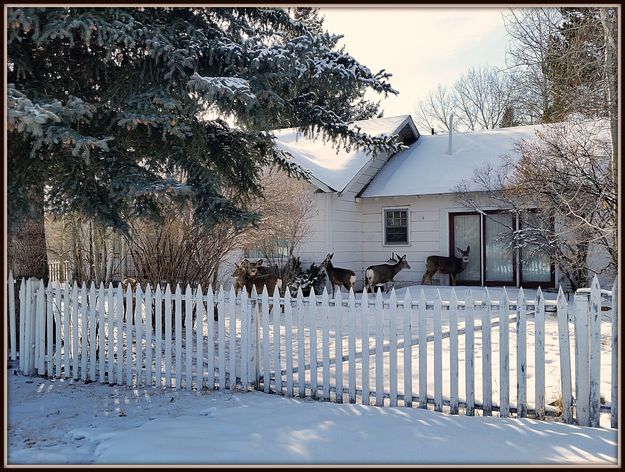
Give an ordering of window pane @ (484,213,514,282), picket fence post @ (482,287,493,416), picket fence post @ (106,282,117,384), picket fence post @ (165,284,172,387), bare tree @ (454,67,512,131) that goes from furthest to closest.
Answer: bare tree @ (454,67,512,131) < window pane @ (484,213,514,282) < picket fence post @ (106,282,117,384) < picket fence post @ (165,284,172,387) < picket fence post @ (482,287,493,416)

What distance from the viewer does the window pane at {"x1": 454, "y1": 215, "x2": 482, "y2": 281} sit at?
1673 cm

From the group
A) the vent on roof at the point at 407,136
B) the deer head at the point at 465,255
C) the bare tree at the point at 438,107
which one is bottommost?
the deer head at the point at 465,255

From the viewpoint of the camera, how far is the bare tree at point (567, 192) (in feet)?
34.6

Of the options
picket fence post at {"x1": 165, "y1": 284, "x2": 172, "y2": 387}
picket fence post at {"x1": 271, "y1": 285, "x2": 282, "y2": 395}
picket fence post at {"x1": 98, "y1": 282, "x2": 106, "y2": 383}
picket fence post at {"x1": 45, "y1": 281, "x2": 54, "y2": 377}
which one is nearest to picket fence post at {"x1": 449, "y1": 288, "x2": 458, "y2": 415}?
picket fence post at {"x1": 271, "y1": 285, "x2": 282, "y2": 395}

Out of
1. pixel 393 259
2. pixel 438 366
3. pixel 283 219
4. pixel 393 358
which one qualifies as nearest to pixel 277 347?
pixel 393 358

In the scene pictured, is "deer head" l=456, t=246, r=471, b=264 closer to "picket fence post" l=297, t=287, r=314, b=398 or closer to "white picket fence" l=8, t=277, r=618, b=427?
"white picket fence" l=8, t=277, r=618, b=427

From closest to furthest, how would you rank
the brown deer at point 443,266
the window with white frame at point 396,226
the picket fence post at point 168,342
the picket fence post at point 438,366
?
1. the picket fence post at point 438,366
2. the picket fence post at point 168,342
3. the brown deer at point 443,266
4. the window with white frame at point 396,226

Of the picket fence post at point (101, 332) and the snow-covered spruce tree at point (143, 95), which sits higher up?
the snow-covered spruce tree at point (143, 95)

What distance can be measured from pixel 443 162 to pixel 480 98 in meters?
21.1

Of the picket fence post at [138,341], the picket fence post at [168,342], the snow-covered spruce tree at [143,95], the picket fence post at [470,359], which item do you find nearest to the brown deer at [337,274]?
the snow-covered spruce tree at [143,95]

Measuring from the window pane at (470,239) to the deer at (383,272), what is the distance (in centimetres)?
177

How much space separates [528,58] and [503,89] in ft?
74.3

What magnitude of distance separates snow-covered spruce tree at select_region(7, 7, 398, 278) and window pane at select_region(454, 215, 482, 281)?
972cm

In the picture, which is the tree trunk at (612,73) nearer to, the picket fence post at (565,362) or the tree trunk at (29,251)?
the picket fence post at (565,362)
